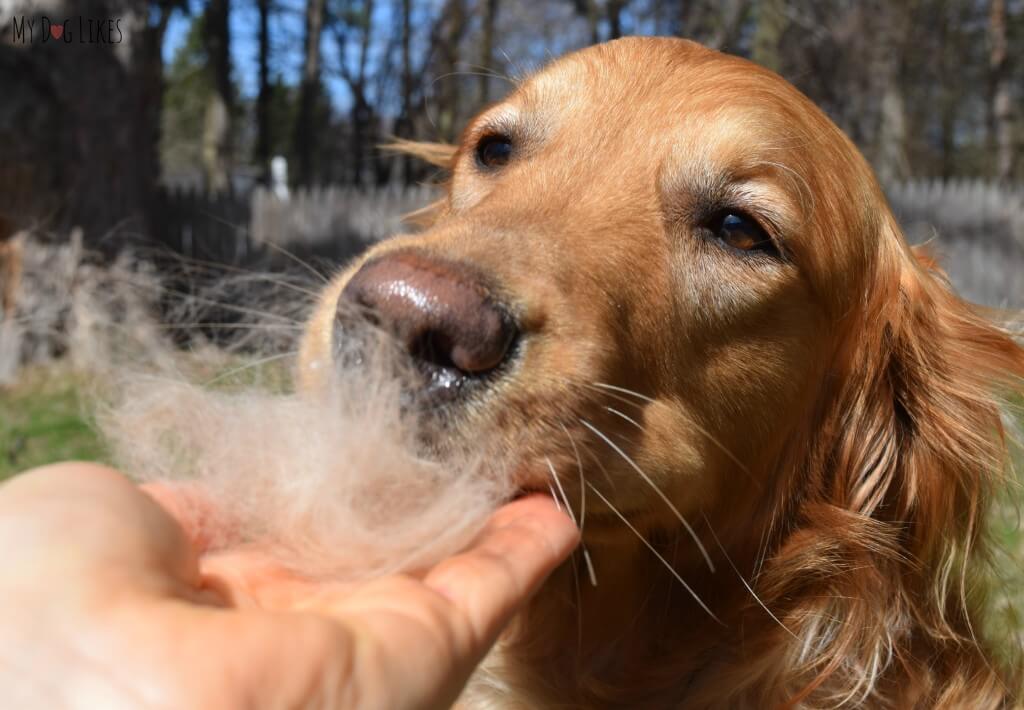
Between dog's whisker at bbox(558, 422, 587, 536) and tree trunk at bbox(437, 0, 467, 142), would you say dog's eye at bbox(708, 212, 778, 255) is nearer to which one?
dog's whisker at bbox(558, 422, 587, 536)

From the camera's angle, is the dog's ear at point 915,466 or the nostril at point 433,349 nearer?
the nostril at point 433,349

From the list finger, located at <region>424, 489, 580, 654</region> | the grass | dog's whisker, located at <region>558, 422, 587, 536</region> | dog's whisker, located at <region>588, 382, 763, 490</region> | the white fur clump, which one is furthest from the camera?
the grass

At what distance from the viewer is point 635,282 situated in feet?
7.39

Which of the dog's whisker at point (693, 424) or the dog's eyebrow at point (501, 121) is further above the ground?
the dog's eyebrow at point (501, 121)

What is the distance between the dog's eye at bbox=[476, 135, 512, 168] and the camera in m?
2.90

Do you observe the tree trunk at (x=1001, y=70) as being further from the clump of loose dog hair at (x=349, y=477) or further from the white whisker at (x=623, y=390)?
the clump of loose dog hair at (x=349, y=477)

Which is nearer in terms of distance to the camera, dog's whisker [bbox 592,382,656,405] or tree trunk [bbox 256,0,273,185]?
dog's whisker [bbox 592,382,656,405]

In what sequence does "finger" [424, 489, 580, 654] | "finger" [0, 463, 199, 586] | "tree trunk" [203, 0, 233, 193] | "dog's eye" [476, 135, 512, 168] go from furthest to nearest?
"tree trunk" [203, 0, 233, 193]
"dog's eye" [476, 135, 512, 168]
"finger" [424, 489, 580, 654]
"finger" [0, 463, 199, 586]

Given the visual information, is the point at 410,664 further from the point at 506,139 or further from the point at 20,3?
the point at 20,3

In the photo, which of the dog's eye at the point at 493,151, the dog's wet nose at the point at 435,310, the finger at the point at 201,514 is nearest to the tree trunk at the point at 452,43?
the dog's eye at the point at 493,151

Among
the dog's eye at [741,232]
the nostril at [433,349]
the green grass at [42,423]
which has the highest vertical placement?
the dog's eye at [741,232]

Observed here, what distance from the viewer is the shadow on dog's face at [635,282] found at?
171cm

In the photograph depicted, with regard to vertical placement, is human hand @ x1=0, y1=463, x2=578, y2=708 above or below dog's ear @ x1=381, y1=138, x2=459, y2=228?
below

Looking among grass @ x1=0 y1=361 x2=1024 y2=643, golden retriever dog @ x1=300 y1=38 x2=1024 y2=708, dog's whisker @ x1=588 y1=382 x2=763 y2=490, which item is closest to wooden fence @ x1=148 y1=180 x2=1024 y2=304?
grass @ x1=0 y1=361 x2=1024 y2=643
